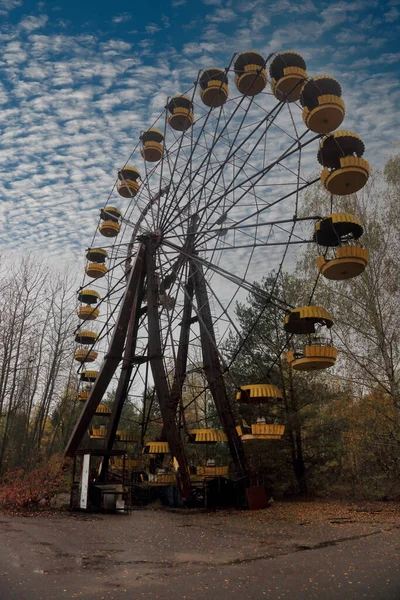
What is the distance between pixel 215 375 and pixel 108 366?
13.3ft

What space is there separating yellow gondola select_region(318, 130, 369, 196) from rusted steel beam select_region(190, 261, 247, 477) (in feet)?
22.4

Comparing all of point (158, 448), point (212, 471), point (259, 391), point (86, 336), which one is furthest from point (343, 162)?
point (86, 336)

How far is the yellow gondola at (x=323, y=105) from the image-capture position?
11.7m

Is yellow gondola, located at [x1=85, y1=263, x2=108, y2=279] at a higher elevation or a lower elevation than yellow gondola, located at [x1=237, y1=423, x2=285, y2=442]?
higher

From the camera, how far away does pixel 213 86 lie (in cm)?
1880

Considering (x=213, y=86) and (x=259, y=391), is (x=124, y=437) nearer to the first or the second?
(x=259, y=391)

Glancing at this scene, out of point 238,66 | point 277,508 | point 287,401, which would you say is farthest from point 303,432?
point 238,66

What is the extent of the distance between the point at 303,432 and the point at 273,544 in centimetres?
1185

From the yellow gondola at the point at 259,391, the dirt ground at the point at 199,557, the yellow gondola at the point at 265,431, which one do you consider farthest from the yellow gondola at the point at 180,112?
the dirt ground at the point at 199,557

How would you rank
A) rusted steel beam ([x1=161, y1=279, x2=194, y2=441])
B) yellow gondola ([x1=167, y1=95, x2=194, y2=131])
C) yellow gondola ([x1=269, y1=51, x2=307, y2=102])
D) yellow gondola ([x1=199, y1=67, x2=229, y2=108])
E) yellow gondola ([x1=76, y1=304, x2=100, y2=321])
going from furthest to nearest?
yellow gondola ([x1=76, y1=304, x2=100, y2=321])
yellow gondola ([x1=167, y1=95, x2=194, y2=131])
yellow gondola ([x1=199, y1=67, x2=229, y2=108])
rusted steel beam ([x1=161, y1=279, x2=194, y2=441])
yellow gondola ([x1=269, y1=51, x2=307, y2=102])

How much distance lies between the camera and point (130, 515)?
15.1 metres

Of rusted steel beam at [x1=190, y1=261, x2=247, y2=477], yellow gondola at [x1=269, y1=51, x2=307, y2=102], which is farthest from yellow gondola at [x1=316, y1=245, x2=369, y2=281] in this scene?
rusted steel beam at [x1=190, y1=261, x2=247, y2=477]

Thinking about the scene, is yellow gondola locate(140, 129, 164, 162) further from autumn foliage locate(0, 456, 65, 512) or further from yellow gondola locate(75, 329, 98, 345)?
autumn foliage locate(0, 456, 65, 512)

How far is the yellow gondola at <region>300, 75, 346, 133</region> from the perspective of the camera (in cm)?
1165
